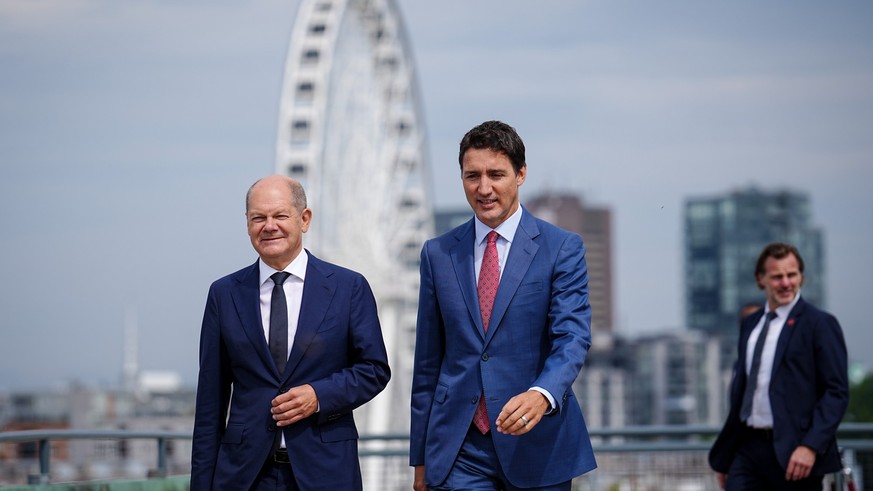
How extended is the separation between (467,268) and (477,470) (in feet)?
2.41

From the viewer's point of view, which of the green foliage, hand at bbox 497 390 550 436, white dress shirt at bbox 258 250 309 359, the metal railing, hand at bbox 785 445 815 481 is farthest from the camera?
the green foliage

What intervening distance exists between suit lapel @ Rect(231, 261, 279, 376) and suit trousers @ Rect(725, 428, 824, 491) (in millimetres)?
3156

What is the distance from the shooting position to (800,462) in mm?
7016

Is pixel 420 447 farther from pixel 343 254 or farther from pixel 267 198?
pixel 343 254

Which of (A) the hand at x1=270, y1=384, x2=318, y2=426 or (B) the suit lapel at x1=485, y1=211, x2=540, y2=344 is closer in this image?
(A) the hand at x1=270, y1=384, x2=318, y2=426

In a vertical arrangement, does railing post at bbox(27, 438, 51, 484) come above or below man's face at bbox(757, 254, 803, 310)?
below

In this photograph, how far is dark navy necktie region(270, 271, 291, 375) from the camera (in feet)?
16.9

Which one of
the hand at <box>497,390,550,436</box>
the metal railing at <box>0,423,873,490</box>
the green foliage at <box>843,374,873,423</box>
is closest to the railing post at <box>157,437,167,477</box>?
the metal railing at <box>0,423,873,490</box>

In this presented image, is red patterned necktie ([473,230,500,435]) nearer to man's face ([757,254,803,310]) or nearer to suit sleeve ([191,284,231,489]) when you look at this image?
suit sleeve ([191,284,231,489])

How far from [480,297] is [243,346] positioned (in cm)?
88

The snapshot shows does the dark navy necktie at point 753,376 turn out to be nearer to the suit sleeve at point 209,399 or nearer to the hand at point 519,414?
the hand at point 519,414

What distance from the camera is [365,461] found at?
12.6 metres

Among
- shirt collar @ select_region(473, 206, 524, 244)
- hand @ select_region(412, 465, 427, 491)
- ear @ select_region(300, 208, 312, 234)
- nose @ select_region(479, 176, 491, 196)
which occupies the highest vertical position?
nose @ select_region(479, 176, 491, 196)

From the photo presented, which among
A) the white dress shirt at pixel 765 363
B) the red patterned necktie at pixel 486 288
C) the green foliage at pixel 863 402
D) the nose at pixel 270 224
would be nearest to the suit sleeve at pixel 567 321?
the red patterned necktie at pixel 486 288
